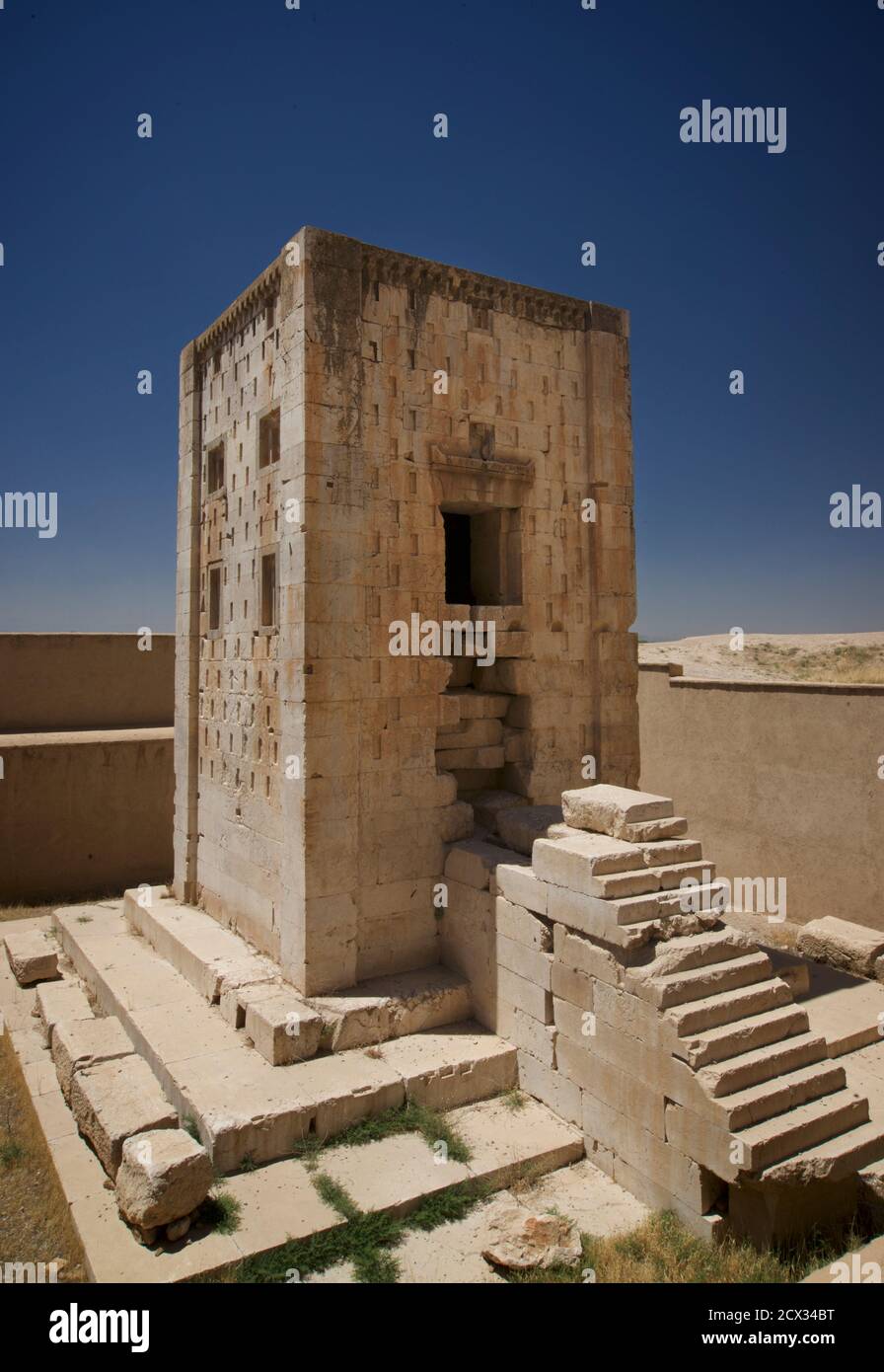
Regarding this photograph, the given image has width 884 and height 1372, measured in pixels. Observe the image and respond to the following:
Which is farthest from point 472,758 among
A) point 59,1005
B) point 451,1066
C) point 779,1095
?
point 59,1005

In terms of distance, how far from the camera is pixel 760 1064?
5.67m

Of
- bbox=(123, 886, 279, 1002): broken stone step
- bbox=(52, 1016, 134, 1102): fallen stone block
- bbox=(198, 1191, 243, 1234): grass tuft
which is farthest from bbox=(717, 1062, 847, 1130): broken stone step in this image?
bbox=(52, 1016, 134, 1102): fallen stone block

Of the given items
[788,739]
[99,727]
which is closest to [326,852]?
[788,739]

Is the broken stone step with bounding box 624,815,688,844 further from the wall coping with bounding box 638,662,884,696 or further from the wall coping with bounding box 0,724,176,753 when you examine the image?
the wall coping with bounding box 0,724,176,753

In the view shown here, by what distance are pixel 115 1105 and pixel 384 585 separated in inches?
189

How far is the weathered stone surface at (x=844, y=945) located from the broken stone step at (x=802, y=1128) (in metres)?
4.09

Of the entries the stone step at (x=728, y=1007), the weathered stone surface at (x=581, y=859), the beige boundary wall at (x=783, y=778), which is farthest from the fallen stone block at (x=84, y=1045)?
the beige boundary wall at (x=783, y=778)

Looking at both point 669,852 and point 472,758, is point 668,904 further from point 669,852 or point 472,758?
point 472,758

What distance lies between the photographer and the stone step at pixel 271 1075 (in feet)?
20.6

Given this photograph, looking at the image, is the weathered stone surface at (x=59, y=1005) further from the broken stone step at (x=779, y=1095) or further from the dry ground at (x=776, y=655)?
the dry ground at (x=776, y=655)

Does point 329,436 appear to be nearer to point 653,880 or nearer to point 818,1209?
point 653,880

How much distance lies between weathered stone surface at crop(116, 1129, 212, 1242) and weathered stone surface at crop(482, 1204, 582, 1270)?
1896 mm

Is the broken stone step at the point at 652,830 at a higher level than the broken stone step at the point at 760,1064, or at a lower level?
higher

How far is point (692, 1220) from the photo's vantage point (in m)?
5.55
